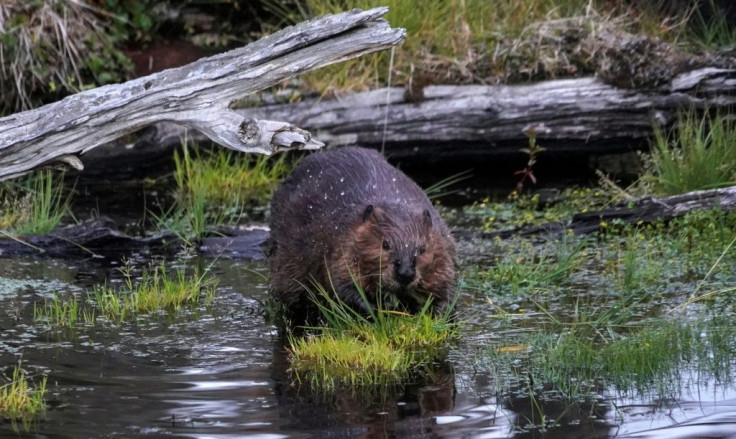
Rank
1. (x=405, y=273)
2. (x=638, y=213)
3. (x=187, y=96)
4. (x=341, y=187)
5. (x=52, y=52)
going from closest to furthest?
(x=405, y=273)
(x=187, y=96)
(x=341, y=187)
(x=638, y=213)
(x=52, y=52)

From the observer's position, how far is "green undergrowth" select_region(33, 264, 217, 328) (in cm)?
629

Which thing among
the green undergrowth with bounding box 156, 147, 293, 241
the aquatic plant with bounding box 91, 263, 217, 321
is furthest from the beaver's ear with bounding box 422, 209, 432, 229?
the green undergrowth with bounding box 156, 147, 293, 241

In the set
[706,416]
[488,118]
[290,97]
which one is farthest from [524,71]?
[706,416]

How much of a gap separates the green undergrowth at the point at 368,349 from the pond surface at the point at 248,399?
0.11 metres

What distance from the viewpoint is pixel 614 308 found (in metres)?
5.75

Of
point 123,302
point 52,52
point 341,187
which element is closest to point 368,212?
point 341,187

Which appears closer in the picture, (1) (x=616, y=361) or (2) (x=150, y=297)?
(1) (x=616, y=361)

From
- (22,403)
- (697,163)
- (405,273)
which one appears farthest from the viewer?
(697,163)

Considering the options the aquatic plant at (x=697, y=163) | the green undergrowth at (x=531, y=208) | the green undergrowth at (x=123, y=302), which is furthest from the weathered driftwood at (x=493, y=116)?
the green undergrowth at (x=123, y=302)

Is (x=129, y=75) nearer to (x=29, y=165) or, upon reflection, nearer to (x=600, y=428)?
(x=29, y=165)

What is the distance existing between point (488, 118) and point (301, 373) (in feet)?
16.6

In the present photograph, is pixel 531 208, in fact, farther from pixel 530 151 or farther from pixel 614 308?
pixel 614 308

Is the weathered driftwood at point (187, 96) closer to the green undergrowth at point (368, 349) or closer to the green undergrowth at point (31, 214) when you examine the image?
the green undergrowth at point (368, 349)

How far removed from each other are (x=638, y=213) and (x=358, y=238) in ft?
9.48
